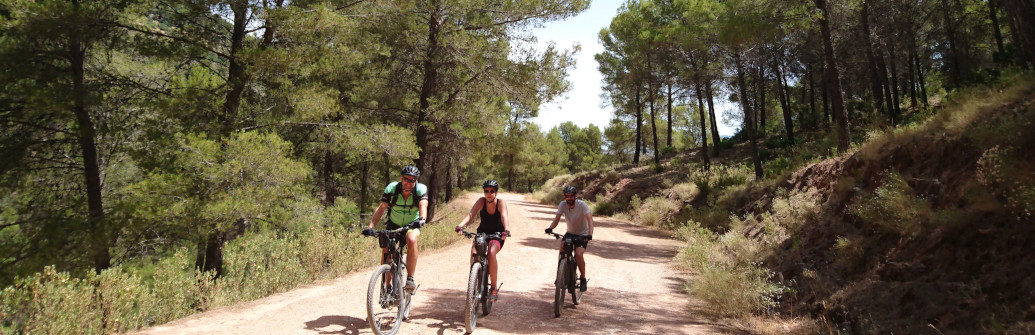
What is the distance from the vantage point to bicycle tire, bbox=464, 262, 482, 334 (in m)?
5.10

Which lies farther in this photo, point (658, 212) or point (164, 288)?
point (658, 212)

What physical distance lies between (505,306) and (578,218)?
5.44 feet

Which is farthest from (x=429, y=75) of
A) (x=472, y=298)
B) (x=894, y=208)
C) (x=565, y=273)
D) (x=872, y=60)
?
(x=872, y=60)

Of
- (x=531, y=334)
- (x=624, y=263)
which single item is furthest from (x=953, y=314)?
(x=624, y=263)

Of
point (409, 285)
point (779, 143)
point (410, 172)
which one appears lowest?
point (409, 285)

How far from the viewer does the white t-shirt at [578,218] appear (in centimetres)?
673

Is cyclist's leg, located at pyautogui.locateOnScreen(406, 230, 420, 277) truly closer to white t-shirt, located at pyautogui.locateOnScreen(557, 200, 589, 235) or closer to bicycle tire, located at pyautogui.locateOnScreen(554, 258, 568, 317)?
bicycle tire, located at pyautogui.locateOnScreen(554, 258, 568, 317)

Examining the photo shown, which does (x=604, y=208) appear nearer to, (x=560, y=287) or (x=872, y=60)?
(x=872, y=60)

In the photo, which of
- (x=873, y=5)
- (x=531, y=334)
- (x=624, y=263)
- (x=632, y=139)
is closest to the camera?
(x=531, y=334)

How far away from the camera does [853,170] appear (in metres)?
8.59

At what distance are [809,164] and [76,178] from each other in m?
17.7

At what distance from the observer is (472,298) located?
5160mm

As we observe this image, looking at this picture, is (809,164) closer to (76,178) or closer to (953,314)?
(953,314)

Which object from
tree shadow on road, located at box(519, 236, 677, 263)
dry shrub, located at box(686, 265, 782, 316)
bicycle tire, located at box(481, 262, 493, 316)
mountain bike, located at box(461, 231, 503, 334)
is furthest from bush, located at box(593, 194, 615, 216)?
mountain bike, located at box(461, 231, 503, 334)
